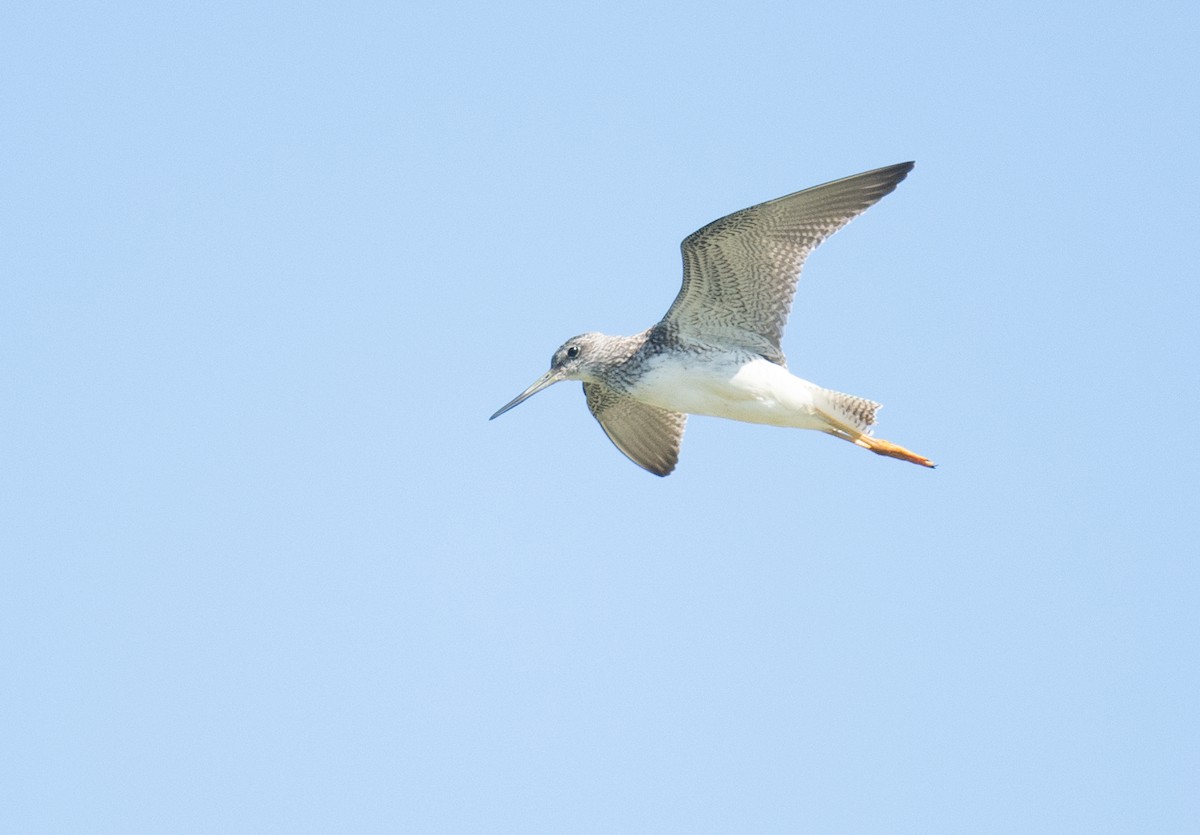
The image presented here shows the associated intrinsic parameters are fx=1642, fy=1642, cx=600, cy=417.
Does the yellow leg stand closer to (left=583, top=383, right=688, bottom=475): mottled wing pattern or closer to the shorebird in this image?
the shorebird

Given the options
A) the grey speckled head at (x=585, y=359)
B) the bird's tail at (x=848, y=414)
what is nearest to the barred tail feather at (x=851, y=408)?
the bird's tail at (x=848, y=414)

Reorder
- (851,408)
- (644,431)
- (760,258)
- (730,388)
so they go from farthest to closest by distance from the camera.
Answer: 1. (644,431)
2. (851,408)
3. (760,258)
4. (730,388)

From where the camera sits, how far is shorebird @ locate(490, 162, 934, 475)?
47.8 feet

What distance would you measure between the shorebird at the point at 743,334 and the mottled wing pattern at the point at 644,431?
4.53ft

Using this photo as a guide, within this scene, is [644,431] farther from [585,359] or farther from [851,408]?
[851,408]

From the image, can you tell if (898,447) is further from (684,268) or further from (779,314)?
(684,268)

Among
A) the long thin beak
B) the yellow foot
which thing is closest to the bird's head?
the long thin beak

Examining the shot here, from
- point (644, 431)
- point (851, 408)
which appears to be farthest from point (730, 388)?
point (644, 431)

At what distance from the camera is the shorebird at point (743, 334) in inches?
573

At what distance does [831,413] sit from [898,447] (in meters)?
0.98

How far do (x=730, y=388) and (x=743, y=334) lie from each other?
2.15 feet

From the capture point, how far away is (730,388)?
14.7 metres

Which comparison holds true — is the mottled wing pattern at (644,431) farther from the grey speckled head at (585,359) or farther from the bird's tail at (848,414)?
the bird's tail at (848,414)

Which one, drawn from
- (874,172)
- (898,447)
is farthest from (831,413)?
(874,172)
